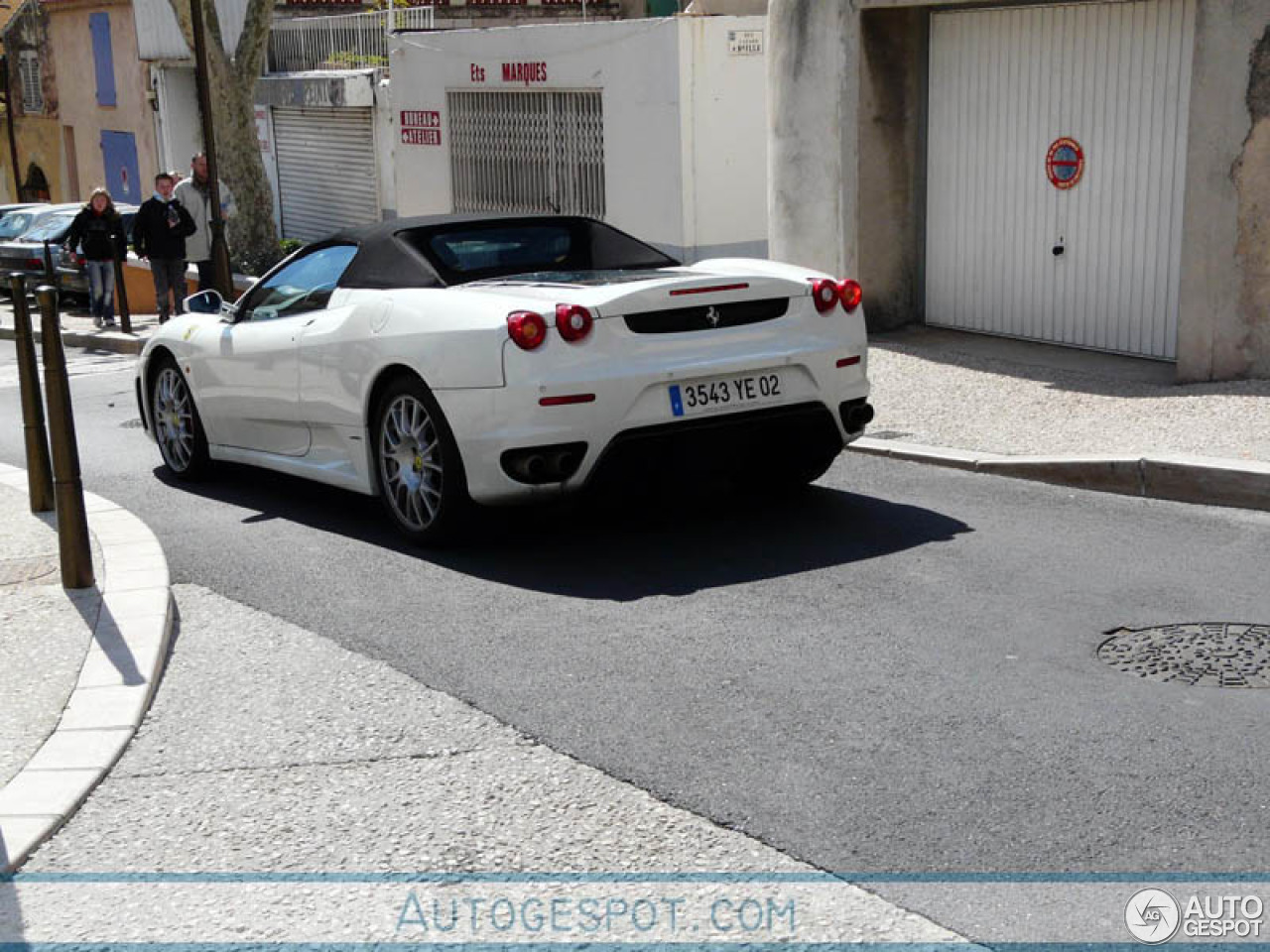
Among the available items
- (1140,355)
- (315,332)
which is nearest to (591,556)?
(315,332)

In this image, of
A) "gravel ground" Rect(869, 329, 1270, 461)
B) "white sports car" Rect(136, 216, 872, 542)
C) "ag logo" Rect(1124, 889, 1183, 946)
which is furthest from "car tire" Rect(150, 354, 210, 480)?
"ag logo" Rect(1124, 889, 1183, 946)

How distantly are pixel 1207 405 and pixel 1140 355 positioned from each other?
2.16m

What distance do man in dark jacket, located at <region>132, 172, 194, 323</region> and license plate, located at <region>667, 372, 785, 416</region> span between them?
1264cm

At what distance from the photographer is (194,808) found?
4867 mm

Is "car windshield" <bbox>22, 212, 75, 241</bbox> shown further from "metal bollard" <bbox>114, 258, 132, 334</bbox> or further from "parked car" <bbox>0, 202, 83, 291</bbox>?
"metal bollard" <bbox>114, 258, 132, 334</bbox>

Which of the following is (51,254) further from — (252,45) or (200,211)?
(200,211)

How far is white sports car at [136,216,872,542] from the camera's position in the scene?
23.6 ft

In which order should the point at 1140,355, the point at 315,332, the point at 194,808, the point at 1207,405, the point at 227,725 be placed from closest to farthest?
the point at 194,808 < the point at 227,725 < the point at 315,332 < the point at 1207,405 < the point at 1140,355

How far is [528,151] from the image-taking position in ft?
68.2

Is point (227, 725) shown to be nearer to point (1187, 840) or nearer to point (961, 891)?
point (961, 891)

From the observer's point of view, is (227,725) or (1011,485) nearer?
(227,725)

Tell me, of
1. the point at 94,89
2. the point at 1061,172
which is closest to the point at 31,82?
the point at 94,89

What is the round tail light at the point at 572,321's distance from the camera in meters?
7.15

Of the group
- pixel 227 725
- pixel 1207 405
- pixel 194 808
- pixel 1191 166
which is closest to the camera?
pixel 194 808
